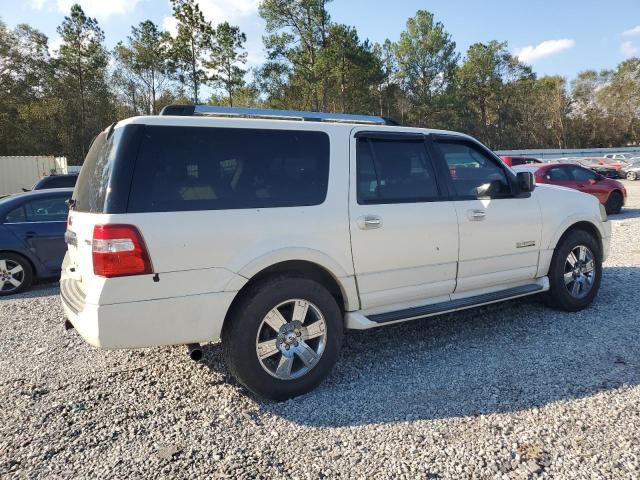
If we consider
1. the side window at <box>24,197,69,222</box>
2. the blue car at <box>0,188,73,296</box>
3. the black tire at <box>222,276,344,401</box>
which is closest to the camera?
the black tire at <box>222,276,344,401</box>

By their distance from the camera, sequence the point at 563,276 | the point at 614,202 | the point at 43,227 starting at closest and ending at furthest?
the point at 563,276 < the point at 43,227 < the point at 614,202

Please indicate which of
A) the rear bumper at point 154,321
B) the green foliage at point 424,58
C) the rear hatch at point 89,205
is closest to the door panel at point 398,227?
the rear bumper at point 154,321

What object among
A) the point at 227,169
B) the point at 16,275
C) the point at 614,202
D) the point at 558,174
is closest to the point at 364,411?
the point at 227,169

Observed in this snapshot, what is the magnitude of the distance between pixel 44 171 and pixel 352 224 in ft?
96.2

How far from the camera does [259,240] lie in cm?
321

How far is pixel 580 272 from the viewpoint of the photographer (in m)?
5.10

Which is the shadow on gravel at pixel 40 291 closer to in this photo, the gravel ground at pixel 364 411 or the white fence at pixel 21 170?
the gravel ground at pixel 364 411

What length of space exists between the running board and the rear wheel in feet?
36.4

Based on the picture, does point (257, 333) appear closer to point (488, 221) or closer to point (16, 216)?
point (488, 221)

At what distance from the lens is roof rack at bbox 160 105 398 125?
3475mm

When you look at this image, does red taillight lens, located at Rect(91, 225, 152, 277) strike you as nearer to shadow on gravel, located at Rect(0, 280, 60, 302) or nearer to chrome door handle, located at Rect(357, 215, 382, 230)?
chrome door handle, located at Rect(357, 215, 382, 230)

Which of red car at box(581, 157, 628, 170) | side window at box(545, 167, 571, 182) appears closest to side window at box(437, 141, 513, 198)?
side window at box(545, 167, 571, 182)

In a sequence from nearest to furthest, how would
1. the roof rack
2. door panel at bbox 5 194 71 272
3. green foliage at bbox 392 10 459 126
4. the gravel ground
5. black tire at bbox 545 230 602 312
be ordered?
1. the gravel ground
2. the roof rack
3. black tire at bbox 545 230 602 312
4. door panel at bbox 5 194 71 272
5. green foliage at bbox 392 10 459 126

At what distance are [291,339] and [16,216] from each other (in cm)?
573
